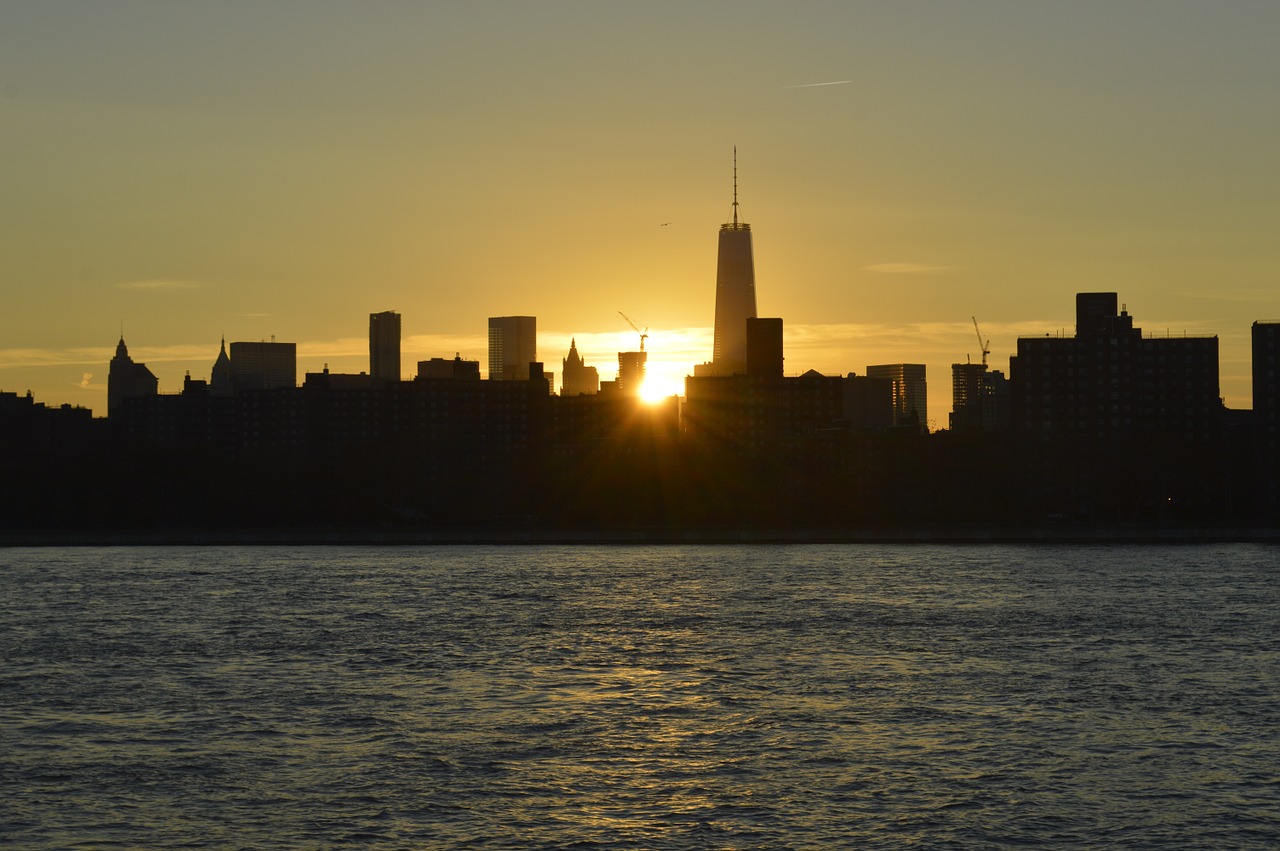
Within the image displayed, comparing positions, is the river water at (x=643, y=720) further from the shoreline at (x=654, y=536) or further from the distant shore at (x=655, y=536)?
the distant shore at (x=655, y=536)

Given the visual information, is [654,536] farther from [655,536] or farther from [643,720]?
[643,720]

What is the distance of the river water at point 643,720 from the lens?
3569 cm

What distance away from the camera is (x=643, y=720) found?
49.0 metres

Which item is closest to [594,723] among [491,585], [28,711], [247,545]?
[28,711]

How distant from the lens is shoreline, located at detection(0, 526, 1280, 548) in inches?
6944

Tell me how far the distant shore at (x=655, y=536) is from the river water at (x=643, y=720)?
7720 cm

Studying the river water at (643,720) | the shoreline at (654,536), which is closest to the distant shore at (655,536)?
the shoreline at (654,536)

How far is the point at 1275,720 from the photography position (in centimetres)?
4891

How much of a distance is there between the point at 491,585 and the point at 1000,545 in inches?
3111

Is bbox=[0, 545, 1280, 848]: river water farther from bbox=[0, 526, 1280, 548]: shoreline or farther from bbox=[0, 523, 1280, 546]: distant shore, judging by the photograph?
bbox=[0, 523, 1280, 546]: distant shore

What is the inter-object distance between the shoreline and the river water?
77085mm

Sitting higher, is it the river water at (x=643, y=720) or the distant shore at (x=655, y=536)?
the distant shore at (x=655, y=536)

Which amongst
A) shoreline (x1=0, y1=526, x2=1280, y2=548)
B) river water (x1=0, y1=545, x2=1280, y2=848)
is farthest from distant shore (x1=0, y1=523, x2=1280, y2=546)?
river water (x1=0, y1=545, x2=1280, y2=848)

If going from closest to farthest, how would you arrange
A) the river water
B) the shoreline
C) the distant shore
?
the river water → the shoreline → the distant shore
